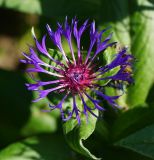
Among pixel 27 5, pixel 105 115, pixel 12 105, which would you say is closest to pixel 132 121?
pixel 105 115

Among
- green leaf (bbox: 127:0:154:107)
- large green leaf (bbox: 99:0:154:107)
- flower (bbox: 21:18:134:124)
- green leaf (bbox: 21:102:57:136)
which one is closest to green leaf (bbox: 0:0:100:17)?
large green leaf (bbox: 99:0:154:107)

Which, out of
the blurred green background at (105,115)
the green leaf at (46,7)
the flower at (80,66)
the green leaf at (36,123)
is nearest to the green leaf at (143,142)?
the blurred green background at (105,115)

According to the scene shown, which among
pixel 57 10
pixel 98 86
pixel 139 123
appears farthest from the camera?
pixel 57 10

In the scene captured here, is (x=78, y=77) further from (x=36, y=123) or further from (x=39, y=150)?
(x=36, y=123)

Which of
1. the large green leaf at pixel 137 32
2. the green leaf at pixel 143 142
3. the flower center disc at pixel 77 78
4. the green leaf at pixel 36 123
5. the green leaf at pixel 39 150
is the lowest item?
the green leaf at pixel 39 150

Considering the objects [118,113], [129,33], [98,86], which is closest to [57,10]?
[129,33]

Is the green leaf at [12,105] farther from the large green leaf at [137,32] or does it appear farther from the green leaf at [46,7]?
the large green leaf at [137,32]

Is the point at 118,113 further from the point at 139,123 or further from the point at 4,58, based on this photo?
the point at 4,58
